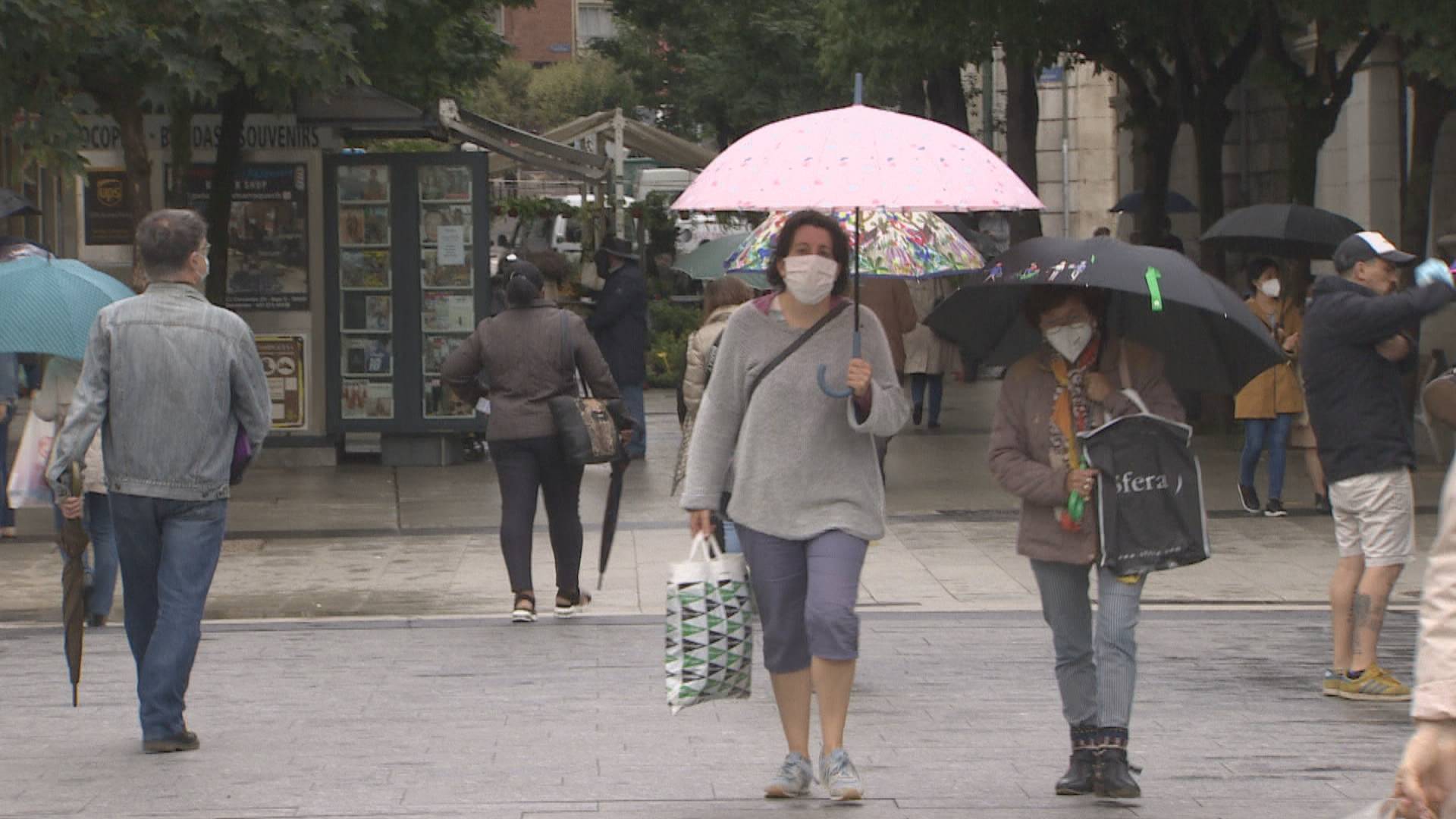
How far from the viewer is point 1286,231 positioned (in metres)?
14.0

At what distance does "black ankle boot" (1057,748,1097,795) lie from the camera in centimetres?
614

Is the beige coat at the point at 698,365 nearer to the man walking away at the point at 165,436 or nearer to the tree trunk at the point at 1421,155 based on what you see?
the man walking away at the point at 165,436

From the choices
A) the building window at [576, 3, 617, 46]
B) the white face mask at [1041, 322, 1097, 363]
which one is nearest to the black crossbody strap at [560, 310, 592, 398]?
the white face mask at [1041, 322, 1097, 363]

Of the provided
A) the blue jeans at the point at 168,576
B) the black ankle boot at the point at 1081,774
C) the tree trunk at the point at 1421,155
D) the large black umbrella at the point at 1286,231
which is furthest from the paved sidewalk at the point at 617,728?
the tree trunk at the point at 1421,155

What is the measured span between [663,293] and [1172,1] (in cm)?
1178

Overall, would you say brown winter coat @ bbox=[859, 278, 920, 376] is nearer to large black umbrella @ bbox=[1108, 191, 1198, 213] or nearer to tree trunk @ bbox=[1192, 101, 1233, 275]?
tree trunk @ bbox=[1192, 101, 1233, 275]

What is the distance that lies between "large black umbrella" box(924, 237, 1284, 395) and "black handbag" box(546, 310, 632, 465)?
320cm

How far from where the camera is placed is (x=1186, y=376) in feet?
20.9

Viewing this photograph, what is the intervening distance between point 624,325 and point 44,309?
860cm

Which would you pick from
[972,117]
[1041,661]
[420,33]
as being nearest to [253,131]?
[420,33]

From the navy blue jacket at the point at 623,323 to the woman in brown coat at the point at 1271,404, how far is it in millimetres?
4902

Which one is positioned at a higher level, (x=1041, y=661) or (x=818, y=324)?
(x=818, y=324)

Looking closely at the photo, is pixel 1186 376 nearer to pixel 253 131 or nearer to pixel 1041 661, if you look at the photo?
pixel 1041 661

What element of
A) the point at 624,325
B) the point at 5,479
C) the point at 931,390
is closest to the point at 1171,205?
the point at 931,390
